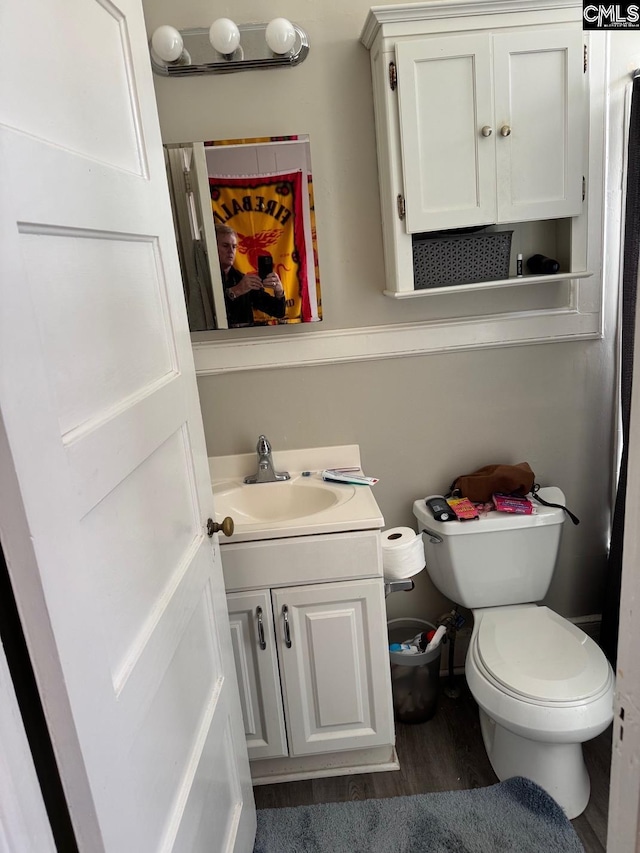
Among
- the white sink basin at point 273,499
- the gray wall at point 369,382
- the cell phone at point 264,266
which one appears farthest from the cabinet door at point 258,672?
the cell phone at point 264,266

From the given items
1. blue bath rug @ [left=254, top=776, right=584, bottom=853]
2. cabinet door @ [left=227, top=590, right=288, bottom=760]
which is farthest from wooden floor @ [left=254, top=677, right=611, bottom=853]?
cabinet door @ [left=227, top=590, right=288, bottom=760]

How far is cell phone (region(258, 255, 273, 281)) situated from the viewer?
5.97ft

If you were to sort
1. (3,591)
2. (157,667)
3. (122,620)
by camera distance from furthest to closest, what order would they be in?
(157,667)
(122,620)
(3,591)

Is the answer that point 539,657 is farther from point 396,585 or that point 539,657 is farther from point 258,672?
point 258,672

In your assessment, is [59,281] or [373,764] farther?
[373,764]

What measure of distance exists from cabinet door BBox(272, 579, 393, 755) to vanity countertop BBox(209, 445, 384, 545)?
0.18m

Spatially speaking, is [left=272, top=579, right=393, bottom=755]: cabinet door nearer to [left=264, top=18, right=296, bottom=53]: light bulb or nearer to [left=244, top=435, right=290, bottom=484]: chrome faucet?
[left=244, top=435, right=290, bottom=484]: chrome faucet

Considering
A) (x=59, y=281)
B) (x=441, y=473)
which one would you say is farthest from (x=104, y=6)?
(x=441, y=473)

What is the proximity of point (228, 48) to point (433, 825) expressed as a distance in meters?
2.20

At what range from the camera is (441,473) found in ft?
6.78

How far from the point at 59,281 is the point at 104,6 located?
1.72ft

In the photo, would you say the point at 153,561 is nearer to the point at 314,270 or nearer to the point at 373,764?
the point at 314,270

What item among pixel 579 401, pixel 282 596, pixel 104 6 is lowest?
pixel 282 596

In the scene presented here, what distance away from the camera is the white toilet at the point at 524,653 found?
60.4 inches
